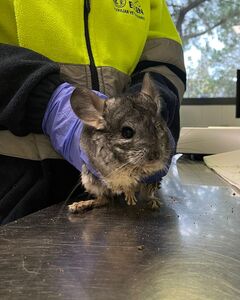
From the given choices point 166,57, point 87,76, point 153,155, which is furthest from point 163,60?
point 153,155

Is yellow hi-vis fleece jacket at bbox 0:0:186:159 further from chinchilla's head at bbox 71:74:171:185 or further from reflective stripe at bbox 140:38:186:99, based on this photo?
chinchilla's head at bbox 71:74:171:185

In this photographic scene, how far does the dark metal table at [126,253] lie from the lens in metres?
0.47

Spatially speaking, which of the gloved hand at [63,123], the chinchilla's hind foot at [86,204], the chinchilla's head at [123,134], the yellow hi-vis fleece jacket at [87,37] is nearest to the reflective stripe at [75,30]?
the yellow hi-vis fleece jacket at [87,37]

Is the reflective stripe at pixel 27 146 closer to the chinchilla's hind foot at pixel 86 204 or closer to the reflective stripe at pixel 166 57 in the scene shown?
the chinchilla's hind foot at pixel 86 204

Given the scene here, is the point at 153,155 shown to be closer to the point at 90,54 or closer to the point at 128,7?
the point at 90,54

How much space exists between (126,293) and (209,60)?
2110mm

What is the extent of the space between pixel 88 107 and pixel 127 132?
0.09 metres

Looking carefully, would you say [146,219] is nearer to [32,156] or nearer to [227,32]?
[32,156]

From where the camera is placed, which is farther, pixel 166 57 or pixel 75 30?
pixel 166 57

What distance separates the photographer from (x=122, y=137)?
31.4 inches

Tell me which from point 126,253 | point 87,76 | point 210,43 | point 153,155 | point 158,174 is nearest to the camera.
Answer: point 126,253

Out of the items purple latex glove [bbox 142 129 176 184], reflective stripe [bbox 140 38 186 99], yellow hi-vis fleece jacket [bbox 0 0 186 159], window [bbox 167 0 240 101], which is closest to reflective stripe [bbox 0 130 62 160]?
yellow hi-vis fleece jacket [bbox 0 0 186 159]

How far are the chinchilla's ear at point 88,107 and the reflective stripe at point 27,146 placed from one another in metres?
0.18

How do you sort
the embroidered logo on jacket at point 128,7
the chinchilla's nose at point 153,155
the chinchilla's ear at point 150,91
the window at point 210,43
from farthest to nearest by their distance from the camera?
the window at point 210,43
the embroidered logo on jacket at point 128,7
the chinchilla's ear at point 150,91
the chinchilla's nose at point 153,155
